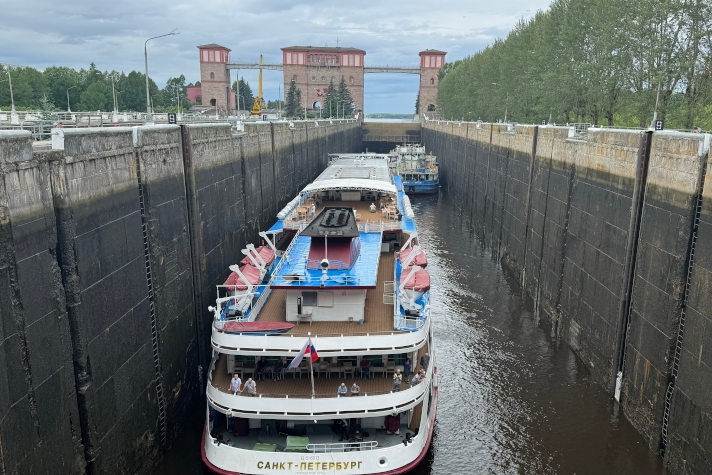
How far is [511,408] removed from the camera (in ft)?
78.8

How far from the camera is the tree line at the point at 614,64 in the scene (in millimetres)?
34344

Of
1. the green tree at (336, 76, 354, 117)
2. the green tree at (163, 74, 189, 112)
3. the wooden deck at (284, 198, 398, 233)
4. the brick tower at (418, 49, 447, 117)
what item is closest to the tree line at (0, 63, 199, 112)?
the green tree at (163, 74, 189, 112)

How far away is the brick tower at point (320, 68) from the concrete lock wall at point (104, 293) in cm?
13354

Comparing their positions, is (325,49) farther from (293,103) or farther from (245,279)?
(245,279)

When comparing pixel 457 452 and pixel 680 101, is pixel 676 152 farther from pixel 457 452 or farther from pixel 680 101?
pixel 680 101

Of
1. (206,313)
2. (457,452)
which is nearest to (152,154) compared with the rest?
(206,313)

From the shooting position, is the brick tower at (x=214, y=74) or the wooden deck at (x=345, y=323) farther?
the brick tower at (x=214, y=74)

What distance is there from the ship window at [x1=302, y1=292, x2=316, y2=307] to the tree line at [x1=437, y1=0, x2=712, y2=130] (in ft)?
68.3

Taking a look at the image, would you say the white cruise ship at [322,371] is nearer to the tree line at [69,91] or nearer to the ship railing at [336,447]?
the ship railing at [336,447]

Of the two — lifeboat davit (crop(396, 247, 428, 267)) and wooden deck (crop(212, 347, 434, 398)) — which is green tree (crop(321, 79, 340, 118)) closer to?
lifeboat davit (crop(396, 247, 428, 267))

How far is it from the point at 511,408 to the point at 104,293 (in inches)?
669

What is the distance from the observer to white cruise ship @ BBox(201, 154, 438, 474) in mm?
17281

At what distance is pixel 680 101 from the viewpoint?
4175 centimetres

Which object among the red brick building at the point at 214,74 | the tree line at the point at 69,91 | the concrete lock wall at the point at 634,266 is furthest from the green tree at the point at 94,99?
the concrete lock wall at the point at 634,266
